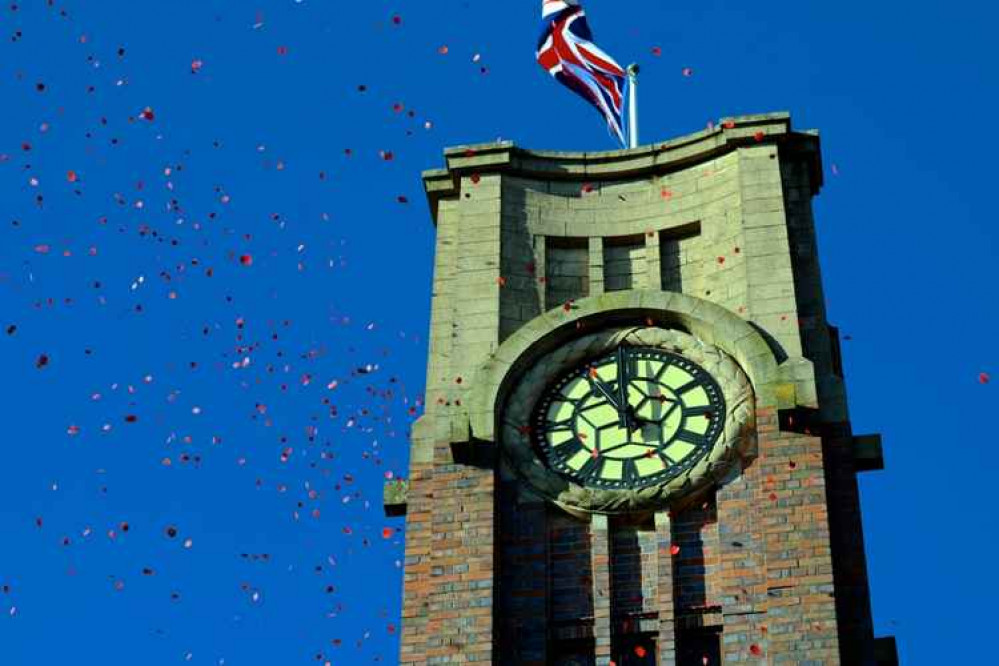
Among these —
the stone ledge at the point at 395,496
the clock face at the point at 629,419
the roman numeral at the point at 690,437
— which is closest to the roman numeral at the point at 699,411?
the clock face at the point at 629,419

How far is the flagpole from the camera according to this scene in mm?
44469

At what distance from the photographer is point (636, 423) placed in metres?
38.8

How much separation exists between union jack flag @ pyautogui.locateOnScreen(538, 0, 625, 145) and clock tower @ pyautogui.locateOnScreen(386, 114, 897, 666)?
3.00m

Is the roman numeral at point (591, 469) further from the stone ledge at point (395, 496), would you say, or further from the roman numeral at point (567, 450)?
the stone ledge at point (395, 496)

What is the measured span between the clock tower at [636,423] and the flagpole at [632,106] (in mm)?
1993

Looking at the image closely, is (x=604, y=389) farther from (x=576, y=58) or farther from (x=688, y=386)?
(x=576, y=58)

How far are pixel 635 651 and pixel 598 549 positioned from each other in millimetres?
1656

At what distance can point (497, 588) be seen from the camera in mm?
37156

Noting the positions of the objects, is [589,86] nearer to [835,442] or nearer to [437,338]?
[437,338]

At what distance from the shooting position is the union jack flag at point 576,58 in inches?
1784

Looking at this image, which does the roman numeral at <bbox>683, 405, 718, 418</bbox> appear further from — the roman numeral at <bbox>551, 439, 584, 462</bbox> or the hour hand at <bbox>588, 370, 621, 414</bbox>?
the roman numeral at <bbox>551, 439, 584, 462</bbox>

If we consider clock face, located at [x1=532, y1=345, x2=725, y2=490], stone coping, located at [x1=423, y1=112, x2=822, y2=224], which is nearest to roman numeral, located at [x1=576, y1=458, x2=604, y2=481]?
clock face, located at [x1=532, y1=345, x2=725, y2=490]

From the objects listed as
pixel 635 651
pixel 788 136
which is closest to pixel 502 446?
pixel 635 651

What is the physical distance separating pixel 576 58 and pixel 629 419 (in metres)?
8.91
